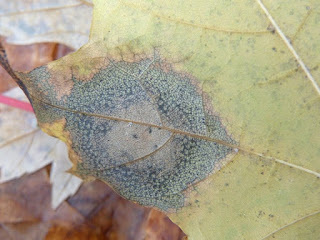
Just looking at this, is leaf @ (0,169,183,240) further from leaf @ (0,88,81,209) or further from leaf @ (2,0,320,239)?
leaf @ (2,0,320,239)

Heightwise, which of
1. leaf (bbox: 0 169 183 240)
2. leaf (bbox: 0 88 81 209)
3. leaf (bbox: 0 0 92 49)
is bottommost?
leaf (bbox: 0 169 183 240)

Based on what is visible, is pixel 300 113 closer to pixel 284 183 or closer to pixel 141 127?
pixel 284 183

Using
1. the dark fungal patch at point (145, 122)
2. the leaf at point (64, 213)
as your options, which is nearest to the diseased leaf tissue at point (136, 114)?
the dark fungal patch at point (145, 122)

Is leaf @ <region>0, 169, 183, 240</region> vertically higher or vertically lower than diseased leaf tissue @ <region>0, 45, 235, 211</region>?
lower

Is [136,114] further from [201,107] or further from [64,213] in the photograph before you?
[64,213]

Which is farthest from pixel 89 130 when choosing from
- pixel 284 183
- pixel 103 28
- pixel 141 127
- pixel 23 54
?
pixel 23 54

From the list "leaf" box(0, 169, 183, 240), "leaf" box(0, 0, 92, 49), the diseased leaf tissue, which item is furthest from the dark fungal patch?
"leaf" box(0, 0, 92, 49)

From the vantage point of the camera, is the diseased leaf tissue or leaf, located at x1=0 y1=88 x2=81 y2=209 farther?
leaf, located at x1=0 y1=88 x2=81 y2=209
